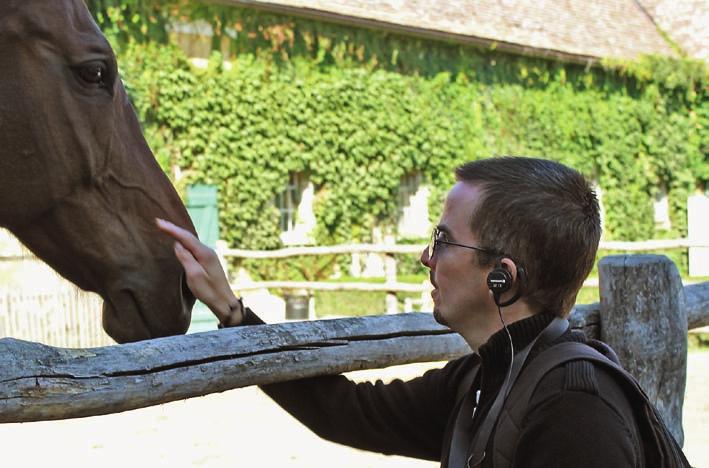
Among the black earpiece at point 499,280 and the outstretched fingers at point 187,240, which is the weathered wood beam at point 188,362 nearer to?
the outstretched fingers at point 187,240

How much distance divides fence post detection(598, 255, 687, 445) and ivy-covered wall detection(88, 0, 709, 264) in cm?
1039

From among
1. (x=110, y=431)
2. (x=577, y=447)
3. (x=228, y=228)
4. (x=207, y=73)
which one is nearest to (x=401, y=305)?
(x=228, y=228)

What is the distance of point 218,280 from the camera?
2139mm

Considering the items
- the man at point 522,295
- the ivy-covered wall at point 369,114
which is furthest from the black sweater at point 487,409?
the ivy-covered wall at point 369,114

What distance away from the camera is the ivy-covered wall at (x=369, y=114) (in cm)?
1297

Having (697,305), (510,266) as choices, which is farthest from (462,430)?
(697,305)

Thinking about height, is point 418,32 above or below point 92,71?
below

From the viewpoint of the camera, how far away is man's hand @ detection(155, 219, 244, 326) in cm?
214

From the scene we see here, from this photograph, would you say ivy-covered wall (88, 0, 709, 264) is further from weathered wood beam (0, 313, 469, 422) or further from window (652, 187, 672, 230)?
weathered wood beam (0, 313, 469, 422)

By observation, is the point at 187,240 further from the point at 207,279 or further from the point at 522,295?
the point at 522,295

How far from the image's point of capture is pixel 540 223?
1573 mm

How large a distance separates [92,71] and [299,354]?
0.92 meters

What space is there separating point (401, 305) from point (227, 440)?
292 inches

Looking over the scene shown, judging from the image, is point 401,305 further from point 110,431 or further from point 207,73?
point 110,431
